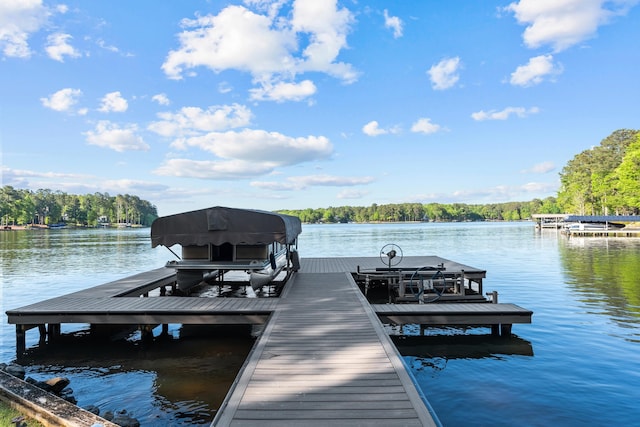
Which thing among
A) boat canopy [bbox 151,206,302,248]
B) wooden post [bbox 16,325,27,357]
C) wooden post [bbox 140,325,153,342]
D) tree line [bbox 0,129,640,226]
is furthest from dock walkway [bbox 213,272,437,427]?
tree line [bbox 0,129,640,226]

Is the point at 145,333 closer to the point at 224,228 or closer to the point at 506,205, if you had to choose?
the point at 224,228

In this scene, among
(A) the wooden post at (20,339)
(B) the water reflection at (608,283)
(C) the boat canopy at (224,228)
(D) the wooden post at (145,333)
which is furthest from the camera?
(B) the water reflection at (608,283)

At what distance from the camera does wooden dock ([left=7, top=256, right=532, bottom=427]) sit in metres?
4.44

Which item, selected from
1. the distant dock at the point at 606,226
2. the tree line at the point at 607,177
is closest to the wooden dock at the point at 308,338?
the distant dock at the point at 606,226

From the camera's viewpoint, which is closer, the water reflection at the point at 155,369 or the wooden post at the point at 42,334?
the water reflection at the point at 155,369

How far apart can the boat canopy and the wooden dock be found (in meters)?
1.80

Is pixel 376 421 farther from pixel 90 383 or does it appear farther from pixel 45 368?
pixel 45 368

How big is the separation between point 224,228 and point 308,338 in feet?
19.0

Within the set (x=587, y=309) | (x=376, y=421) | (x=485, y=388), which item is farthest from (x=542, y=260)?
(x=376, y=421)

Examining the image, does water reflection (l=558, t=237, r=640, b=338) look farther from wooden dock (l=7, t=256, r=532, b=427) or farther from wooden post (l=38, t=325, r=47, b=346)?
wooden post (l=38, t=325, r=47, b=346)

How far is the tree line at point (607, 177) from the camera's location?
186 feet

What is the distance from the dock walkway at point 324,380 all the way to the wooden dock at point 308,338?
0.01 m

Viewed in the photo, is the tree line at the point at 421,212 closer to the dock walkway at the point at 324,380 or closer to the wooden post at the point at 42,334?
the wooden post at the point at 42,334

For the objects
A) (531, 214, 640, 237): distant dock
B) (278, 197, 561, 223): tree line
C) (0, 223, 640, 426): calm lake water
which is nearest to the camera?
(0, 223, 640, 426): calm lake water
